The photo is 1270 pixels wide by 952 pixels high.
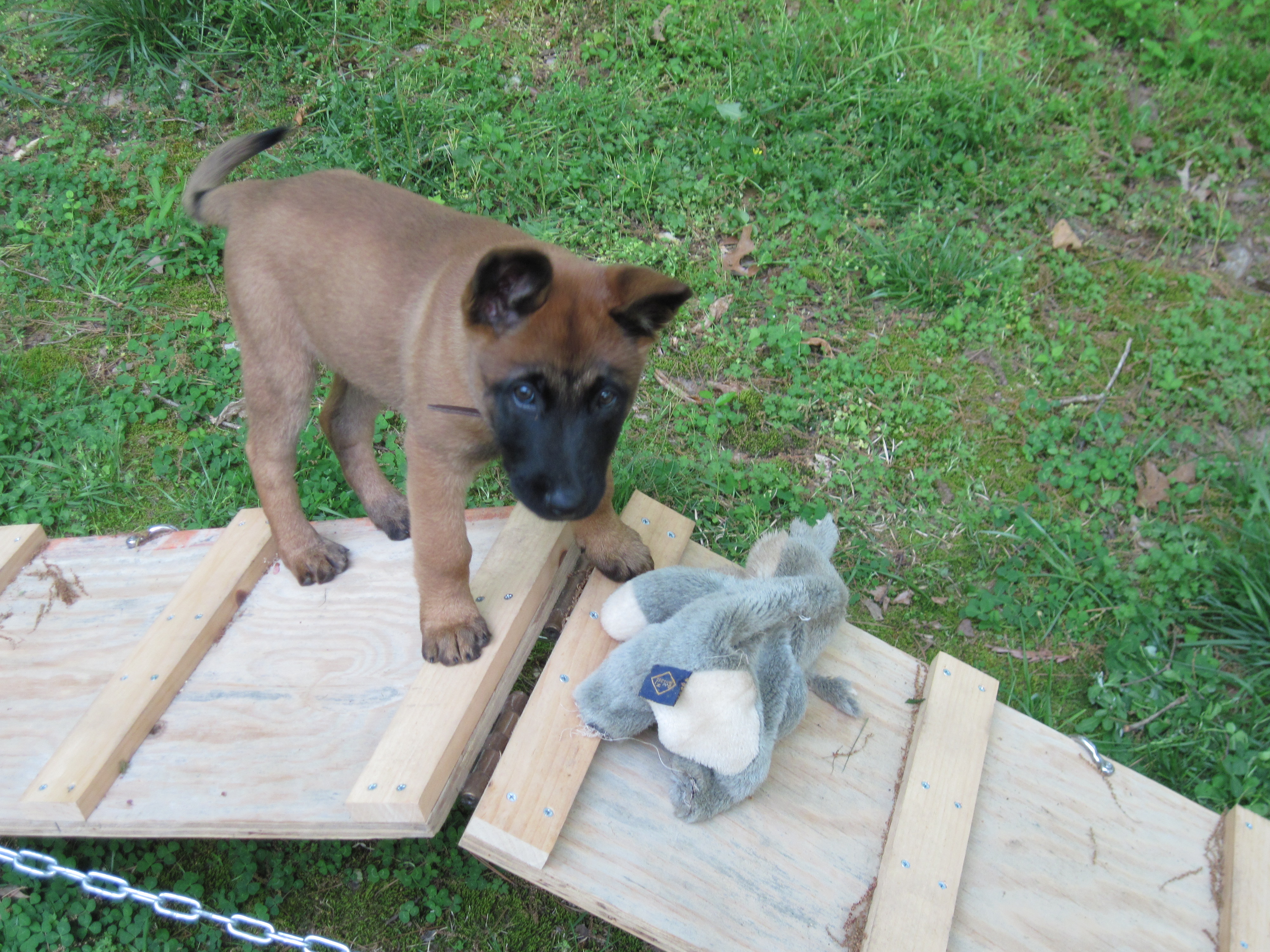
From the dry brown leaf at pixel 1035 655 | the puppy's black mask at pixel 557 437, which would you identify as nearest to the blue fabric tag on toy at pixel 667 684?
the puppy's black mask at pixel 557 437

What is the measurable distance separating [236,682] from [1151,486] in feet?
13.7

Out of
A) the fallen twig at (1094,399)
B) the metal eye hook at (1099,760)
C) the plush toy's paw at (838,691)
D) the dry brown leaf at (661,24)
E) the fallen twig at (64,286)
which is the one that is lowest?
the fallen twig at (64,286)

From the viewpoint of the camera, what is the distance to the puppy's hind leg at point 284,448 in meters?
3.26

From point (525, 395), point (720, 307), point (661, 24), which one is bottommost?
point (720, 307)

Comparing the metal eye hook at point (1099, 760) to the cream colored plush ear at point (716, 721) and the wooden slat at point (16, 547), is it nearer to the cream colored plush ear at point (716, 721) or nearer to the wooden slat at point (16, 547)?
the cream colored plush ear at point (716, 721)

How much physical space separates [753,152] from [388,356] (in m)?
3.29

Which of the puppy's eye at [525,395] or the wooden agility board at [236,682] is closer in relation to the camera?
the puppy's eye at [525,395]

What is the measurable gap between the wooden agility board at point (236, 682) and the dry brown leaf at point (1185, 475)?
3177 mm

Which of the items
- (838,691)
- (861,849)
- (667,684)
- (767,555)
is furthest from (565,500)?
(861,849)

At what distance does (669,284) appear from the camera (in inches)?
96.1

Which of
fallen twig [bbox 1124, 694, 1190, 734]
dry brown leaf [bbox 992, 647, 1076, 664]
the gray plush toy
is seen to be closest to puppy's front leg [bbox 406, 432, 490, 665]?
the gray plush toy

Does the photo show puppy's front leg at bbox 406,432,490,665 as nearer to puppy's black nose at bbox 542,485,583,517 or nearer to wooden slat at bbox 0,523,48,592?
puppy's black nose at bbox 542,485,583,517

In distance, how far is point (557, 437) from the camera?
7.88ft

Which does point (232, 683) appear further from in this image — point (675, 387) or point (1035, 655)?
point (1035, 655)
